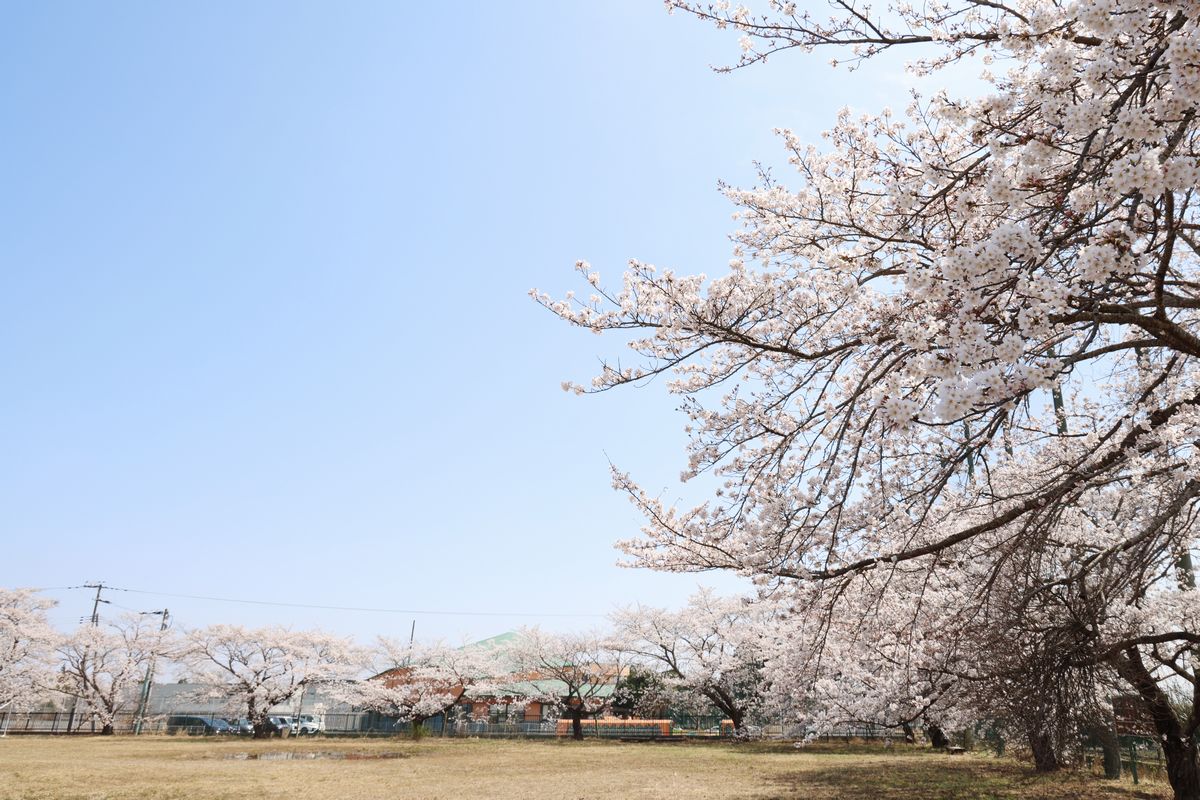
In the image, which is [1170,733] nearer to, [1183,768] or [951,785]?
[1183,768]

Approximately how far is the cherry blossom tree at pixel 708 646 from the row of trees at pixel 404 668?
56mm

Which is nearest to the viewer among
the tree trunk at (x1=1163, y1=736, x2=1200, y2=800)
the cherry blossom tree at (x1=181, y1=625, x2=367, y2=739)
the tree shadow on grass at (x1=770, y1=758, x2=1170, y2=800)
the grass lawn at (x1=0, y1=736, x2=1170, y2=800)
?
the tree trunk at (x1=1163, y1=736, x2=1200, y2=800)

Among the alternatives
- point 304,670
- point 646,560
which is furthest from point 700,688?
point 646,560

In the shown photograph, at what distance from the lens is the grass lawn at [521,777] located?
965 centimetres

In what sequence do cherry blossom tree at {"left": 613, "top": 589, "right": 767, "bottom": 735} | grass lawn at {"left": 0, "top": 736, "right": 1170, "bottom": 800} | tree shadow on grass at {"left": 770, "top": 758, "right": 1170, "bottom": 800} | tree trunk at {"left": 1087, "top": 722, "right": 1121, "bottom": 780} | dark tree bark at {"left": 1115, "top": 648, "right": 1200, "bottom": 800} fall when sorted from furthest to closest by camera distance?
cherry blossom tree at {"left": 613, "top": 589, "right": 767, "bottom": 735}, tree trunk at {"left": 1087, "top": 722, "right": 1121, "bottom": 780}, grass lawn at {"left": 0, "top": 736, "right": 1170, "bottom": 800}, tree shadow on grass at {"left": 770, "top": 758, "right": 1170, "bottom": 800}, dark tree bark at {"left": 1115, "top": 648, "right": 1200, "bottom": 800}

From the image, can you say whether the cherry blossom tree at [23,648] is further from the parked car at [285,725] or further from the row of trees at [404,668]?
the parked car at [285,725]

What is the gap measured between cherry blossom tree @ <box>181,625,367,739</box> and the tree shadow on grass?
27035 millimetres

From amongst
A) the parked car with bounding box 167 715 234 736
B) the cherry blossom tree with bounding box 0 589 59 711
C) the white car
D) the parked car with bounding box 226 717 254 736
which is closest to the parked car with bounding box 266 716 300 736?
the white car

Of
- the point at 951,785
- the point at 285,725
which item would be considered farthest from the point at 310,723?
the point at 951,785

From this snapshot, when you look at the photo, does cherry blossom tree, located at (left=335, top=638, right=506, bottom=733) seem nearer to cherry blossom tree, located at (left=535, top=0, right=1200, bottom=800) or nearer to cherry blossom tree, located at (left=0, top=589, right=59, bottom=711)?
cherry blossom tree, located at (left=0, top=589, right=59, bottom=711)

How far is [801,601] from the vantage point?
6.80 metres

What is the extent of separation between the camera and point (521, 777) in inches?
509

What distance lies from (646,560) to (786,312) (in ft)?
12.2

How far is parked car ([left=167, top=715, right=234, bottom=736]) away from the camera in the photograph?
32.4 metres
